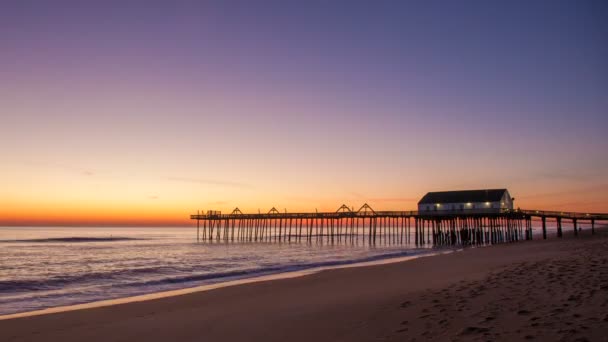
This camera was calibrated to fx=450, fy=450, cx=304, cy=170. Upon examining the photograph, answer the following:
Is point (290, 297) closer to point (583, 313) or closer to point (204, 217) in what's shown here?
point (583, 313)

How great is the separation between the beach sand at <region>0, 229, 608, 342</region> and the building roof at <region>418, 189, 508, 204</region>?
4191 cm

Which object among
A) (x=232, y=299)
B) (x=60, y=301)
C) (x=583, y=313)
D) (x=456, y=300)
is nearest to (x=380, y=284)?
(x=232, y=299)

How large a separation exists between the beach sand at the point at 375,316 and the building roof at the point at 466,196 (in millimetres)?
41908

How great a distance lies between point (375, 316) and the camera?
28.4ft

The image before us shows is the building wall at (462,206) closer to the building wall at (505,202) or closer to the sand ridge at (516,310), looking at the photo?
the building wall at (505,202)

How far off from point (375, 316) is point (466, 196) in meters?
49.4

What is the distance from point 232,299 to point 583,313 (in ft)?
31.8

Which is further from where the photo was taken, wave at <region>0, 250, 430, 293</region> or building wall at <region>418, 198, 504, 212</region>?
building wall at <region>418, 198, 504, 212</region>

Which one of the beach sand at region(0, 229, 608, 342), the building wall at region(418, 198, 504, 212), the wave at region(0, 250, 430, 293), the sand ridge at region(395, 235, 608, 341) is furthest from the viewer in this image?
the building wall at region(418, 198, 504, 212)

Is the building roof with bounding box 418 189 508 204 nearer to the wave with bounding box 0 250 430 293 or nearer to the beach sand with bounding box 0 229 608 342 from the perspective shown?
the wave with bounding box 0 250 430 293

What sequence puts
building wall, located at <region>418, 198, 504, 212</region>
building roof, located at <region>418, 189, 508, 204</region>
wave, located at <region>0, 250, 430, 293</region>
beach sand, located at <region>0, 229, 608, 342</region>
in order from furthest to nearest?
building roof, located at <region>418, 189, 508, 204</region> → building wall, located at <region>418, 198, 504, 212</region> → wave, located at <region>0, 250, 430, 293</region> → beach sand, located at <region>0, 229, 608, 342</region>

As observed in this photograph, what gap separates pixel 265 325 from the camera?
9.24 meters

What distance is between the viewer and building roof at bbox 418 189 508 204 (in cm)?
5266

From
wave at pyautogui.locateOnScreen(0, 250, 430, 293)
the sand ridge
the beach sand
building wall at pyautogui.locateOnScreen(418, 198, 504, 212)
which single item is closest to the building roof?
building wall at pyautogui.locateOnScreen(418, 198, 504, 212)
